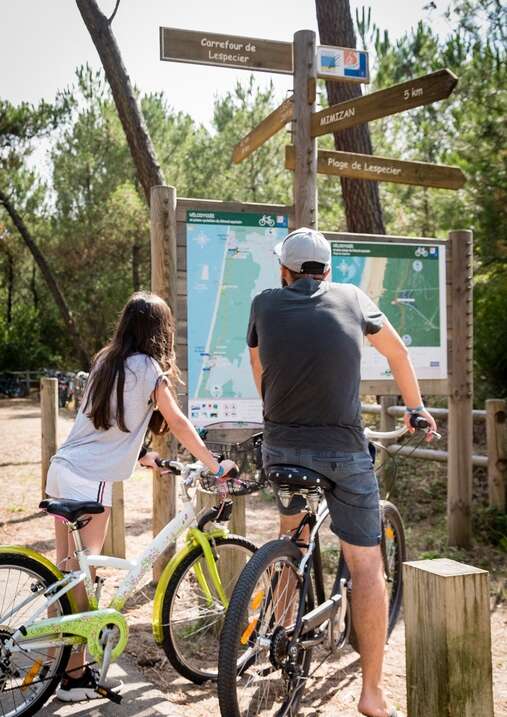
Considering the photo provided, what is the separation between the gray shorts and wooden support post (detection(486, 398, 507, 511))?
164 inches

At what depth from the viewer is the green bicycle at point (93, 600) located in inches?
122

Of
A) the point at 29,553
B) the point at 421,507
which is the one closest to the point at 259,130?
the point at 29,553

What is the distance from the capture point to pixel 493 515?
22.8ft

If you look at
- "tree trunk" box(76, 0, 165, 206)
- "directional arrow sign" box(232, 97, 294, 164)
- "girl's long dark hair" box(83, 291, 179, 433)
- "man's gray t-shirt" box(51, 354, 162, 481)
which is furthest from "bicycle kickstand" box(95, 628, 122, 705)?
"tree trunk" box(76, 0, 165, 206)

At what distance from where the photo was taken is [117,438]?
3383 millimetres

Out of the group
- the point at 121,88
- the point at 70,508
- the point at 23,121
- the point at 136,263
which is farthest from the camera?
the point at 136,263

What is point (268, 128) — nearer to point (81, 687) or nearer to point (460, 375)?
point (460, 375)

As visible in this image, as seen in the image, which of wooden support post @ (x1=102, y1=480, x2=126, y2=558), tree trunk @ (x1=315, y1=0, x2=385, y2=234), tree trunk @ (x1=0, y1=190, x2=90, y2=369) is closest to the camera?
wooden support post @ (x1=102, y1=480, x2=126, y2=558)

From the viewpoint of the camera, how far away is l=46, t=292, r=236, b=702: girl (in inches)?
130

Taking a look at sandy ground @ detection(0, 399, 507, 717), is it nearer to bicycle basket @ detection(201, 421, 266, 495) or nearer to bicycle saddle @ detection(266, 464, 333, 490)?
bicycle basket @ detection(201, 421, 266, 495)

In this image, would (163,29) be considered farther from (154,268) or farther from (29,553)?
(29,553)

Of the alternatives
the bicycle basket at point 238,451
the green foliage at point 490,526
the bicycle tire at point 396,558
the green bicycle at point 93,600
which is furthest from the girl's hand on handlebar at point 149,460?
the green foliage at point 490,526

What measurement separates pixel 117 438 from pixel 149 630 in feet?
5.53

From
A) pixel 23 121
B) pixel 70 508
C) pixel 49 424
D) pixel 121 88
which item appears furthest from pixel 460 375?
pixel 23 121
